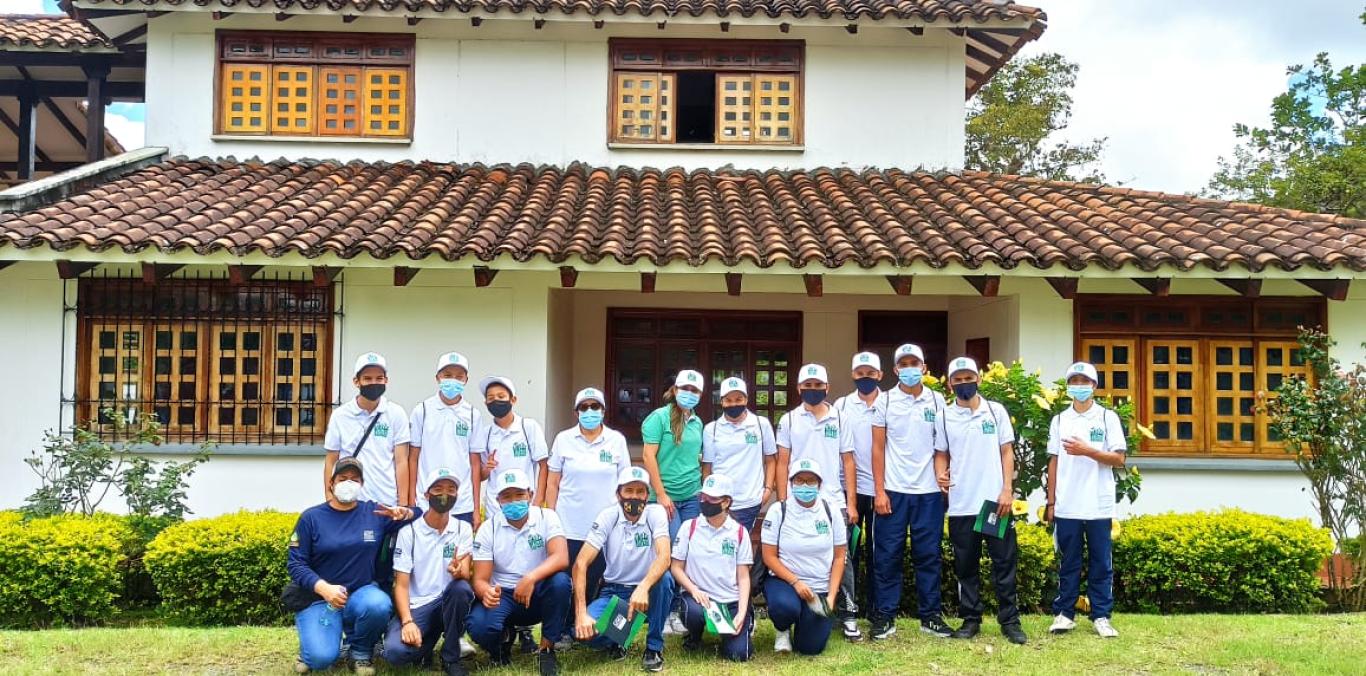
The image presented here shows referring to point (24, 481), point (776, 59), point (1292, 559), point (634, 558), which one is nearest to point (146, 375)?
point (24, 481)

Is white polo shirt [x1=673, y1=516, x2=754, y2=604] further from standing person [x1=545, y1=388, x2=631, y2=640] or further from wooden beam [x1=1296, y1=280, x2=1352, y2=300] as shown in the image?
wooden beam [x1=1296, y1=280, x2=1352, y2=300]

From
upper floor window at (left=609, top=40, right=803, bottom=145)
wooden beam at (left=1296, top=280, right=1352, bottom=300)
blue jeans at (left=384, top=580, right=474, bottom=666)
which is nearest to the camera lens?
blue jeans at (left=384, top=580, right=474, bottom=666)

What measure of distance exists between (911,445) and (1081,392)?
120cm

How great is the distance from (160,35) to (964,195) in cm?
955

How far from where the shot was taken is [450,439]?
6754 millimetres

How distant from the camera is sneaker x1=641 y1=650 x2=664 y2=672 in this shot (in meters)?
5.95

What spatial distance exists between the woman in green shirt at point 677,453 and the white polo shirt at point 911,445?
132cm

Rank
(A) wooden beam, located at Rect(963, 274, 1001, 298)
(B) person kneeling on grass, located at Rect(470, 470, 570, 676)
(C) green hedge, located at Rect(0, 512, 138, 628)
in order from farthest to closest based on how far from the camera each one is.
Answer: (A) wooden beam, located at Rect(963, 274, 1001, 298) → (C) green hedge, located at Rect(0, 512, 138, 628) → (B) person kneeling on grass, located at Rect(470, 470, 570, 676)

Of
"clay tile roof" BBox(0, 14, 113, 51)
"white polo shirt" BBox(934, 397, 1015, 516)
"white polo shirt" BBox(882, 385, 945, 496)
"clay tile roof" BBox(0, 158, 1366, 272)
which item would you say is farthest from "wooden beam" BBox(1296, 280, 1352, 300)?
"clay tile roof" BBox(0, 14, 113, 51)

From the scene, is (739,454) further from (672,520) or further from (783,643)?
(783,643)

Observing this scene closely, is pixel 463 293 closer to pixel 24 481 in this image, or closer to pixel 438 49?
pixel 438 49

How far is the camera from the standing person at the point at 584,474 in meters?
6.35

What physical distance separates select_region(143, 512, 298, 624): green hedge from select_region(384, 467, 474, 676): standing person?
196 cm

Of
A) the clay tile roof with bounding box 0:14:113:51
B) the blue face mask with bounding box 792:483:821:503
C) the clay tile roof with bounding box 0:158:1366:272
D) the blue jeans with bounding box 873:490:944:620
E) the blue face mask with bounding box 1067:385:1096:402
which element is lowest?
the blue jeans with bounding box 873:490:944:620
